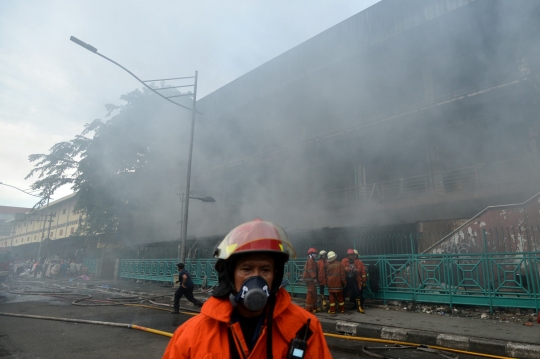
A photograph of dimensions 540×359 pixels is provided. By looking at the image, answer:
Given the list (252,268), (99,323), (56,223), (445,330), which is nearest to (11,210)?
(56,223)

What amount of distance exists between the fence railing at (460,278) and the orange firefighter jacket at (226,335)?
17.3 feet

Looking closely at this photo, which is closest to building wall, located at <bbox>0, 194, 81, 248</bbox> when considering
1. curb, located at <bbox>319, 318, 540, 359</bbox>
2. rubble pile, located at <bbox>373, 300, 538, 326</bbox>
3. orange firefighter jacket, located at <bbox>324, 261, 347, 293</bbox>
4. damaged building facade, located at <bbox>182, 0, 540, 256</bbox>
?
damaged building facade, located at <bbox>182, 0, 540, 256</bbox>

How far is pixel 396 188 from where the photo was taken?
34.4ft

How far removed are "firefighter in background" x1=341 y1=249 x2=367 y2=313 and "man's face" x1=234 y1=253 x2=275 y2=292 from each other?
215 inches

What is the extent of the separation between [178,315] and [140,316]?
641mm

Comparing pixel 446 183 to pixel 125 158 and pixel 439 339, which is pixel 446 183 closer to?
pixel 439 339

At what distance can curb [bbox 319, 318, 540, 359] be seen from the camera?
12.0 ft

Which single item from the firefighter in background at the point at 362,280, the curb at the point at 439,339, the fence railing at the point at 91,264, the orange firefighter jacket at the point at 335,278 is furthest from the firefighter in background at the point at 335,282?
the fence railing at the point at 91,264

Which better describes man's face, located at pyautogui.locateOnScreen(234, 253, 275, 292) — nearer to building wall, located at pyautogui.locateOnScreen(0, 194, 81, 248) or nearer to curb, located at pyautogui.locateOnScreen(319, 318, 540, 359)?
curb, located at pyautogui.locateOnScreen(319, 318, 540, 359)

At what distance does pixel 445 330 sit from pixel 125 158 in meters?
17.0

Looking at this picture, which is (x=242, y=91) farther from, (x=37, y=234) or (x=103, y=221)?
(x=37, y=234)

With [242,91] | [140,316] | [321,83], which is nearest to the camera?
[140,316]

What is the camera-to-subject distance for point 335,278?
5953mm

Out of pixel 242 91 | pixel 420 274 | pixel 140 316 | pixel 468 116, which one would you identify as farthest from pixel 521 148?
pixel 242 91
